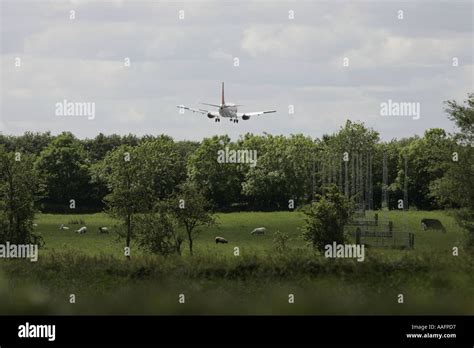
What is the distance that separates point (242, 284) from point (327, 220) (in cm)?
3399

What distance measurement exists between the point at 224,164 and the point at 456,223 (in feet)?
245

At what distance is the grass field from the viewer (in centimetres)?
2141

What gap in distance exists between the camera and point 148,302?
860 inches

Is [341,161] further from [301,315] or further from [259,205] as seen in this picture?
[301,315]

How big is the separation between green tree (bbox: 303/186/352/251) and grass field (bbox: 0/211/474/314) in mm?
28794

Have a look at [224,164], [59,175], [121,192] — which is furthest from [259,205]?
[121,192]

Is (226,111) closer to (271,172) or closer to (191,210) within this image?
(271,172)

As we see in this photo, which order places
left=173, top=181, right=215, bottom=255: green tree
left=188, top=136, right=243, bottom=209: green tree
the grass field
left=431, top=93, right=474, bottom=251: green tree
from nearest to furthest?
the grass field, left=431, top=93, right=474, bottom=251: green tree, left=173, top=181, right=215, bottom=255: green tree, left=188, top=136, right=243, bottom=209: green tree

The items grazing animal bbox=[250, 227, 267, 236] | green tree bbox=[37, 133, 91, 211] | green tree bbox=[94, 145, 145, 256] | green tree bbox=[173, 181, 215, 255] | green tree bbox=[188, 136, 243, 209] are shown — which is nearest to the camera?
green tree bbox=[173, 181, 215, 255]

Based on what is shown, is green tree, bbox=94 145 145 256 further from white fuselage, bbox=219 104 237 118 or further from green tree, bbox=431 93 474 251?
white fuselage, bbox=219 104 237 118

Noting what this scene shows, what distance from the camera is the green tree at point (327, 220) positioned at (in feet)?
184

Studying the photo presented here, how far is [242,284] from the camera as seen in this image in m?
23.6

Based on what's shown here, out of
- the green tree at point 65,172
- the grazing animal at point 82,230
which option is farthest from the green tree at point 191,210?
the green tree at point 65,172

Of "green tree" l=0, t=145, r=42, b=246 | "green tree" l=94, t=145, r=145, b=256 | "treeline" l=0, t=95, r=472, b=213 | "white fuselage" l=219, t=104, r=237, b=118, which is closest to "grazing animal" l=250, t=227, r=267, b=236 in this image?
"treeline" l=0, t=95, r=472, b=213
